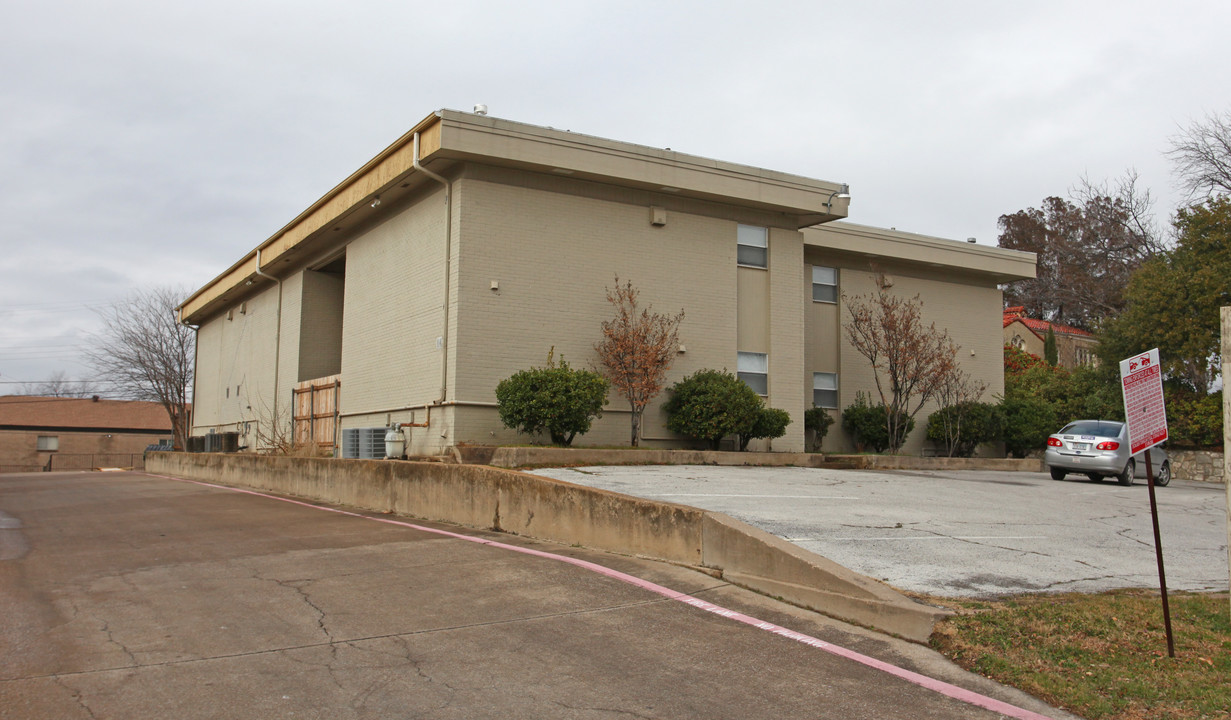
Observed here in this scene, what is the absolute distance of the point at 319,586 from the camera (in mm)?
8836

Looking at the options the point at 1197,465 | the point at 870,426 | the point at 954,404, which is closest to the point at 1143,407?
the point at 870,426

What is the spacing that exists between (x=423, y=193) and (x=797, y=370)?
32.2ft

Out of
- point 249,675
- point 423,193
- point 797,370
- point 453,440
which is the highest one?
point 423,193

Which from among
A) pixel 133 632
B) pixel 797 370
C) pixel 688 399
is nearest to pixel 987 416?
pixel 797 370

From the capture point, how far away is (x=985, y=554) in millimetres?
9672

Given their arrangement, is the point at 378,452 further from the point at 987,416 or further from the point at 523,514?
the point at 987,416

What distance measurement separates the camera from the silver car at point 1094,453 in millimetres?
20297

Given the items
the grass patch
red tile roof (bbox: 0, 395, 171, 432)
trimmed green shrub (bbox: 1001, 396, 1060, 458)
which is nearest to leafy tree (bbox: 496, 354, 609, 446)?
A: the grass patch

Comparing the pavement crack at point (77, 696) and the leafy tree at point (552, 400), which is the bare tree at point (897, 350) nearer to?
the leafy tree at point (552, 400)

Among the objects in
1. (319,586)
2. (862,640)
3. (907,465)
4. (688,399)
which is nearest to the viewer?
(862,640)

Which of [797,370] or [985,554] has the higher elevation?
[797,370]

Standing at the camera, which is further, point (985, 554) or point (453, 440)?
point (453, 440)

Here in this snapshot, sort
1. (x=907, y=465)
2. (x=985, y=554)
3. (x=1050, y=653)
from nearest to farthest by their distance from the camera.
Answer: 1. (x=1050, y=653)
2. (x=985, y=554)
3. (x=907, y=465)

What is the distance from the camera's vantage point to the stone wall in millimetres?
29328
